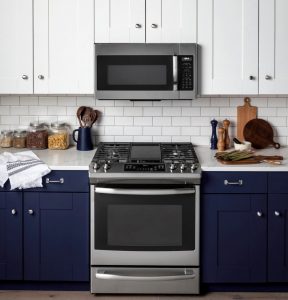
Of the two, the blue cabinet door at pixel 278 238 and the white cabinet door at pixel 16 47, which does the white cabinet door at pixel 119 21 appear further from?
the blue cabinet door at pixel 278 238

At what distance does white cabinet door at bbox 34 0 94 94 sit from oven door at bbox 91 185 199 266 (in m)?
0.85

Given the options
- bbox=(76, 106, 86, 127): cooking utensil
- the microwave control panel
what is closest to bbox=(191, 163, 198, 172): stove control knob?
the microwave control panel

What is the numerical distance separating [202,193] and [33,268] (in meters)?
1.21

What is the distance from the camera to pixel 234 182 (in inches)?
141

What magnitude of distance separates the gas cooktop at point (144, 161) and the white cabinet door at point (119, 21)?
2.53 ft

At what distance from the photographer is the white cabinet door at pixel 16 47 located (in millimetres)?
3910

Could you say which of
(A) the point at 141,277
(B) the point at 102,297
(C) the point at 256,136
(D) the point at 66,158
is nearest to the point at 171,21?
(C) the point at 256,136

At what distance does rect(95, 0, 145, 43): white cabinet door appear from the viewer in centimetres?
389

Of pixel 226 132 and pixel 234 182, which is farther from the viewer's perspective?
pixel 226 132

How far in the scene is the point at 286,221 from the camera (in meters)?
3.64

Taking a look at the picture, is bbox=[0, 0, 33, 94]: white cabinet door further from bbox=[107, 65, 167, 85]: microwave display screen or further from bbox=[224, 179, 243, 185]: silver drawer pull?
bbox=[224, 179, 243, 185]: silver drawer pull

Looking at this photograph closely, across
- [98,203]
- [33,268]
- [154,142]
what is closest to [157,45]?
[154,142]

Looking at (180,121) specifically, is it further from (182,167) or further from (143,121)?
(182,167)

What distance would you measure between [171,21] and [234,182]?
120 cm
